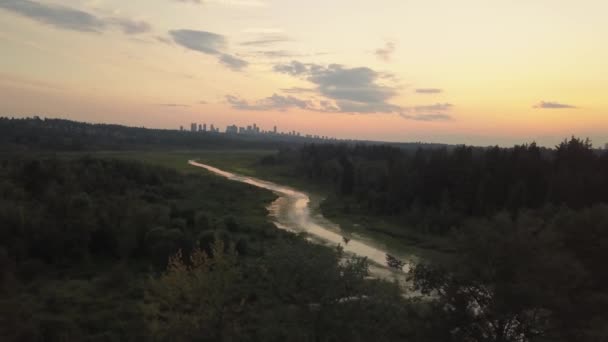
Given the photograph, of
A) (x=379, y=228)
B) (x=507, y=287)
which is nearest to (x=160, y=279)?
(x=507, y=287)

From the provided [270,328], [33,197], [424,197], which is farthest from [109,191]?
[270,328]

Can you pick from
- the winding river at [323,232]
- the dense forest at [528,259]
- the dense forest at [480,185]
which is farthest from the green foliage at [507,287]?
the dense forest at [480,185]

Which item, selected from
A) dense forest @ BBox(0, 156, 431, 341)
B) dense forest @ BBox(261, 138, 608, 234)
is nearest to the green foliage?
dense forest @ BBox(0, 156, 431, 341)

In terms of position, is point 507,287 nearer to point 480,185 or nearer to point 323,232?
point 323,232

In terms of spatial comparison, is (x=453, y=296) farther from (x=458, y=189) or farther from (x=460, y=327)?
(x=458, y=189)

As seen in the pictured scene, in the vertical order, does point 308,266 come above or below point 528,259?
below

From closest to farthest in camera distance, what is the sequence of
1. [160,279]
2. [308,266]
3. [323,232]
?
[308,266] → [160,279] → [323,232]

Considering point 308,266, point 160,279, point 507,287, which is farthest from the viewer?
point 160,279

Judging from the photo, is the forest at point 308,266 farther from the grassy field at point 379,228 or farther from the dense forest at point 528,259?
the grassy field at point 379,228

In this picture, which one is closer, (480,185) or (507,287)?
(507,287)
